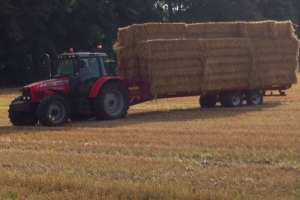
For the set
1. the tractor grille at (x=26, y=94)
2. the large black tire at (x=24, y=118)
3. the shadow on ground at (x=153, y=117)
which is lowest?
the shadow on ground at (x=153, y=117)

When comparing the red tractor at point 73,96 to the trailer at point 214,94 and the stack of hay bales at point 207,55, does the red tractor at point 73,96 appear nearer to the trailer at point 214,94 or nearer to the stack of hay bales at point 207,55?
the trailer at point 214,94

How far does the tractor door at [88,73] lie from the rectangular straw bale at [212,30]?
190 inches

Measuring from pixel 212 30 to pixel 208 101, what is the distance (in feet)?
8.01

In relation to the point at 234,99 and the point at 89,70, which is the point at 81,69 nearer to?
the point at 89,70

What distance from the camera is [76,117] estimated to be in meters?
19.1

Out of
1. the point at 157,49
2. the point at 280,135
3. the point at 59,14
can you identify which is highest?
the point at 59,14

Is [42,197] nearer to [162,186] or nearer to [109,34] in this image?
[162,186]

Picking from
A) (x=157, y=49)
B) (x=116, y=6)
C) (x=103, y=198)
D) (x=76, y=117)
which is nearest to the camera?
(x=103, y=198)

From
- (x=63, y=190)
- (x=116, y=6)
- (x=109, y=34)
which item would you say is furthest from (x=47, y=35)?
(x=63, y=190)

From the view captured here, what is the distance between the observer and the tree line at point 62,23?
137ft

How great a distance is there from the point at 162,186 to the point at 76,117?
10.6 m

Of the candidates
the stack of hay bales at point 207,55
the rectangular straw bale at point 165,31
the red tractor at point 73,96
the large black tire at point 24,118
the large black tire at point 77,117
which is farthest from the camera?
the rectangular straw bale at point 165,31

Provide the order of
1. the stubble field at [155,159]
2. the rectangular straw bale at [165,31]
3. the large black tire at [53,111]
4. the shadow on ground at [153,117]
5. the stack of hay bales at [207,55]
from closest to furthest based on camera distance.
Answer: the stubble field at [155,159], the shadow on ground at [153,117], the large black tire at [53,111], the stack of hay bales at [207,55], the rectangular straw bale at [165,31]

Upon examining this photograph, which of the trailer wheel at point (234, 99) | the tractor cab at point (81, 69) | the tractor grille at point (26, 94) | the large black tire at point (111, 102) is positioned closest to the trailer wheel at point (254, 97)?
the trailer wheel at point (234, 99)
